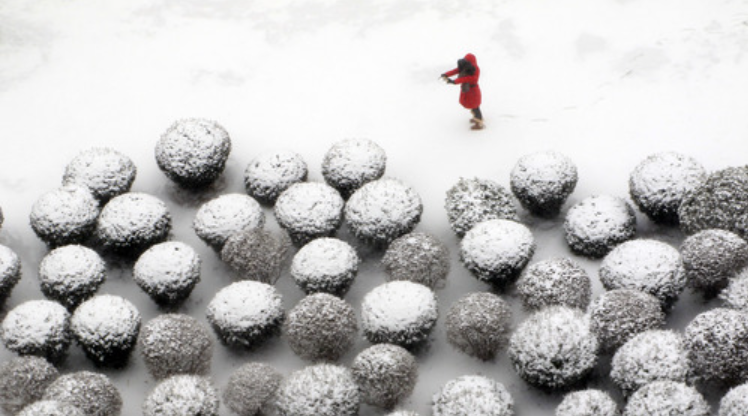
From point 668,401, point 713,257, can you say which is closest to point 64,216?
Result: point 668,401

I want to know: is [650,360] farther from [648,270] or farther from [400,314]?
[400,314]

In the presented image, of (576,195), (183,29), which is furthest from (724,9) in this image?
(183,29)

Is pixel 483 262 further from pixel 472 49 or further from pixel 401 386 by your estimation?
pixel 472 49

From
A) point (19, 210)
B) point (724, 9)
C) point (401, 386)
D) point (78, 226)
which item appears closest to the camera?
point (401, 386)

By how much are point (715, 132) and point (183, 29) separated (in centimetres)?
810

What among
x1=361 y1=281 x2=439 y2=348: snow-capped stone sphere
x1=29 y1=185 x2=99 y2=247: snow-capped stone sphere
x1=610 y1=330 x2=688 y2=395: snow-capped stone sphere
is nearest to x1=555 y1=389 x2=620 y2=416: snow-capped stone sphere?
x1=610 y1=330 x2=688 y2=395: snow-capped stone sphere

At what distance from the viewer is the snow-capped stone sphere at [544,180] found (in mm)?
15438

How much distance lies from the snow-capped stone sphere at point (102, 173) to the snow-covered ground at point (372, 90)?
0.57m

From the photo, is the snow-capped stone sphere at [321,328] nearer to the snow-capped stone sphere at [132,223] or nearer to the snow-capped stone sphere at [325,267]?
the snow-capped stone sphere at [325,267]

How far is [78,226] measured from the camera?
51.3 ft

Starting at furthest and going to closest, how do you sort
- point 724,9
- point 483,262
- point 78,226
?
point 724,9
point 78,226
point 483,262

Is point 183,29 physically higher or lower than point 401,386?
higher

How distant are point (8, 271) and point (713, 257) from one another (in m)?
8.34

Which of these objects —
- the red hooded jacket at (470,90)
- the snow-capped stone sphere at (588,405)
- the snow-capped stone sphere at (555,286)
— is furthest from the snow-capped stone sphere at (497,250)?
the red hooded jacket at (470,90)
